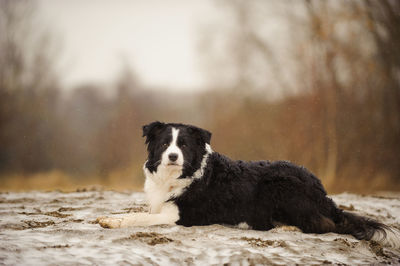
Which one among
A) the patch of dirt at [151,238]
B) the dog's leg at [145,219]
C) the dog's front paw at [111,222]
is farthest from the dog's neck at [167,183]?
the patch of dirt at [151,238]

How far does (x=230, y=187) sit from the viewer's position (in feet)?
16.2

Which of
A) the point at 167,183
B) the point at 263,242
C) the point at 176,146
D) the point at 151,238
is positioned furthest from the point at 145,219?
the point at 263,242

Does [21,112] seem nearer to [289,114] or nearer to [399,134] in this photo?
[289,114]

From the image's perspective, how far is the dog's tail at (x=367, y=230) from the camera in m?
4.54

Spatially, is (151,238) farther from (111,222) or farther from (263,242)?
(263,242)

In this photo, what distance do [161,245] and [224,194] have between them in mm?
1283

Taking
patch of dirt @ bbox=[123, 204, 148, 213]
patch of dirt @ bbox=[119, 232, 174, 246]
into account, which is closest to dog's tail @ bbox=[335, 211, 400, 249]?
patch of dirt @ bbox=[119, 232, 174, 246]

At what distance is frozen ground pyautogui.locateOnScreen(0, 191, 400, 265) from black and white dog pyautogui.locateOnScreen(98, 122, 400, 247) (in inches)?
6.3

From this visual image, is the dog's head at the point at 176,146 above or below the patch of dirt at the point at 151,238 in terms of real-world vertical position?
above

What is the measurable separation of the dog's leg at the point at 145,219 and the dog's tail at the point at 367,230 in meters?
2.05

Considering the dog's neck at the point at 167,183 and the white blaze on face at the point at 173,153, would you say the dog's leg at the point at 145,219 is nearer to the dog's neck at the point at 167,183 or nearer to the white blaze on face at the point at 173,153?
the dog's neck at the point at 167,183

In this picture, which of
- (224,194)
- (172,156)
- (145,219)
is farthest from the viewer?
(224,194)

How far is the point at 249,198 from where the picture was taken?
4.92 metres

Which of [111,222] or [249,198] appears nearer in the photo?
[111,222]
